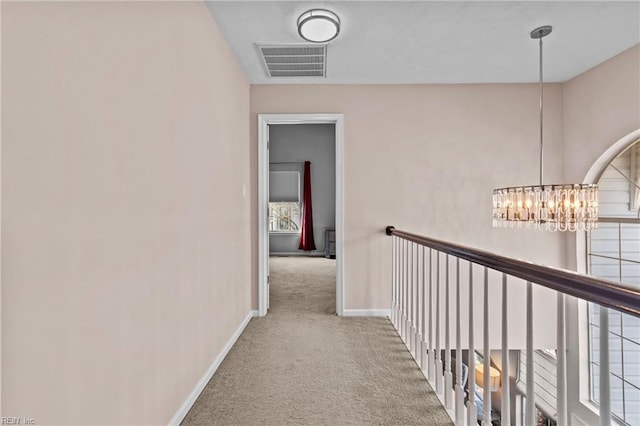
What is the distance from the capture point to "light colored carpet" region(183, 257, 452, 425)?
1.61 metres

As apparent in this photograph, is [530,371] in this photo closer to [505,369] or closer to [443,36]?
[505,369]

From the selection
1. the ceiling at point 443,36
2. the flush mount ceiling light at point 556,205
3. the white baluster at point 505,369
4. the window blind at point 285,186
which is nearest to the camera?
the white baluster at point 505,369

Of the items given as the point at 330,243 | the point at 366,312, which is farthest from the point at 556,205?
the point at 330,243

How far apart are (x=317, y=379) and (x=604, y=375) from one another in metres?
1.46

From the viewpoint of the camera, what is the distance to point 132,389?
1169 mm

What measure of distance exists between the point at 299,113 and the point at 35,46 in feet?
8.13

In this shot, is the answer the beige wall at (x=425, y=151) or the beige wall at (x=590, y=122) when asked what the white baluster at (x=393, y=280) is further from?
the beige wall at (x=590, y=122)

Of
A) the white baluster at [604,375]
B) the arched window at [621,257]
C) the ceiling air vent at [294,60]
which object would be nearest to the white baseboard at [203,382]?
the white baluster at [604,375]

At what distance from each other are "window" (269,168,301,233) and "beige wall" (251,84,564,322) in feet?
13.0

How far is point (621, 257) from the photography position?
2973 mm

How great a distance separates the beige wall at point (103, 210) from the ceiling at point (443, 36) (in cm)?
55

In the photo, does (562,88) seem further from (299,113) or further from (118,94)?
(118,94)

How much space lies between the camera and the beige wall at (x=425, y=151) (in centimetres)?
317

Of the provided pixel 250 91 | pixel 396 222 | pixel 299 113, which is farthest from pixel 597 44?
pixel 250 91
